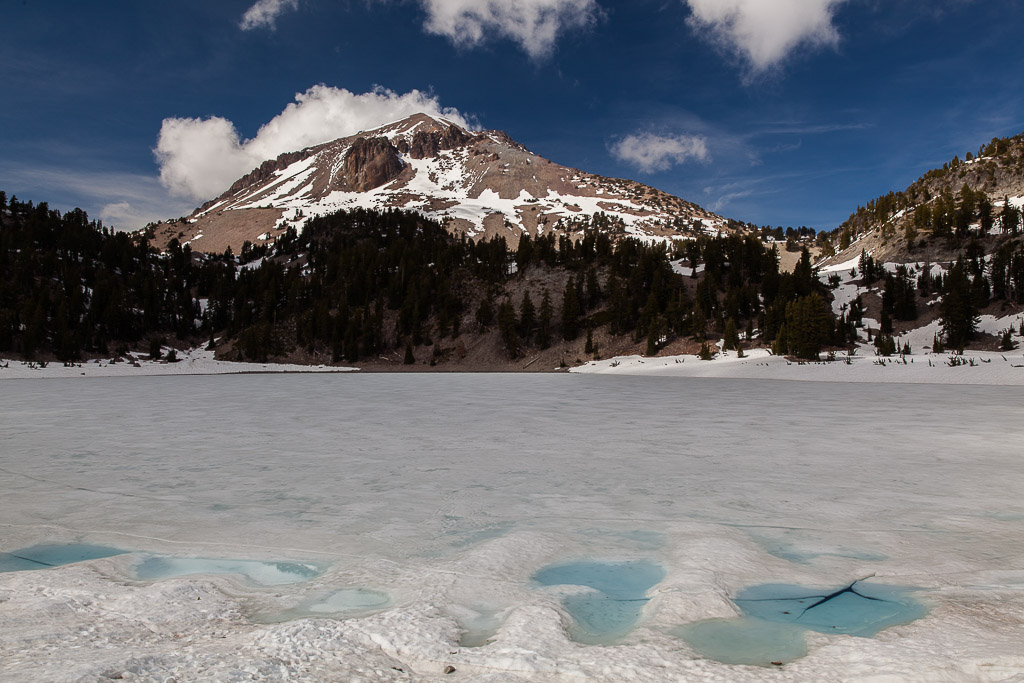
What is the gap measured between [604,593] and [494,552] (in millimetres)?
1202

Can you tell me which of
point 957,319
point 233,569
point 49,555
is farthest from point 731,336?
point 49,555

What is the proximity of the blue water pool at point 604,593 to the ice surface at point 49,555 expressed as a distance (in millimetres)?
4037

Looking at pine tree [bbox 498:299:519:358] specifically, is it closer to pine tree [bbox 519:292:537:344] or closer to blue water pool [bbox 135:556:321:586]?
pine tree [bbox 519:292:537:344]

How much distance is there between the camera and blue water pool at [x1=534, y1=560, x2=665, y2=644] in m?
3.70

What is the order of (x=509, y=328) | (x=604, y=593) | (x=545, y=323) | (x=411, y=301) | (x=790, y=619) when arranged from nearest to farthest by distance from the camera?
(x=790, y=619), (x=604, y=593), (x=545, y=323), (x=509, y=328), (x=411, y=301)

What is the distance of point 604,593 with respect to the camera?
14.3 ft

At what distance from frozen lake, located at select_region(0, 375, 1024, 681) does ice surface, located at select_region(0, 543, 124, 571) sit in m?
0.14

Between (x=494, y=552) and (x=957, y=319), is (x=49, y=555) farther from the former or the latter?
(x=957, y=319)

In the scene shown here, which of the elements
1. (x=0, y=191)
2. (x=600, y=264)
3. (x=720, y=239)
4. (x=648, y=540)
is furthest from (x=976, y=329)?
(x=0, y=191)

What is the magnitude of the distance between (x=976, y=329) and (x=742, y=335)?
970 inches

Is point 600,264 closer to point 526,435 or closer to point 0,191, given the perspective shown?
point 526,435

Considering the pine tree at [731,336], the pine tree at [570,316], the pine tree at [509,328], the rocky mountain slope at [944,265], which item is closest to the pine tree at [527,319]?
the pine tree at [509,328]

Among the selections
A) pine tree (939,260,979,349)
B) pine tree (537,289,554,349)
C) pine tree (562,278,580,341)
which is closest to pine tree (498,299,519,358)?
pine tree (537,289,554,349)

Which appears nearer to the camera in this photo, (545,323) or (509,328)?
(545,323)
